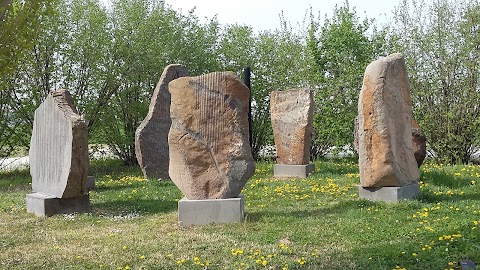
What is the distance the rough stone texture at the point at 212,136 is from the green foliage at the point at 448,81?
9.96m

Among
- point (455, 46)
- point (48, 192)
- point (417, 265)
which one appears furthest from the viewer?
point (455, 46)

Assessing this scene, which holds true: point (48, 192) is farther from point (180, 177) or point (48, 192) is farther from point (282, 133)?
point (282, 133)

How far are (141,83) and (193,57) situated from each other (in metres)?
1.91

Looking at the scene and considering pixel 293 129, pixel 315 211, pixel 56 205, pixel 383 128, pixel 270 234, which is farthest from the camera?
pixel 293 129

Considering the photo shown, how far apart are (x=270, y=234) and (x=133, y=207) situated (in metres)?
3.32

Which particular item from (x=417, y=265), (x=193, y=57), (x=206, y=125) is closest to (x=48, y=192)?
(x=206, y=125)

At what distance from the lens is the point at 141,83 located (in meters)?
17.7

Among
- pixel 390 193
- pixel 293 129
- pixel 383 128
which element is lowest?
pixel 390 193

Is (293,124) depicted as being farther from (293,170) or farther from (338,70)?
(338,70)

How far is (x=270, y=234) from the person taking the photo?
6.71m

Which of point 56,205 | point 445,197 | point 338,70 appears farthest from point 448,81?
point 56,205

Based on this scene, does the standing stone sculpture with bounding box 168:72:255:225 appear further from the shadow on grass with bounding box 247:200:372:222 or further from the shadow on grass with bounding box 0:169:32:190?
the shadow on grass with bounding box 0:169:32:190

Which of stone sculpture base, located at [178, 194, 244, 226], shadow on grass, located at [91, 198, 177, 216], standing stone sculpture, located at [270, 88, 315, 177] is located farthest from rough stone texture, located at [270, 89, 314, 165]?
stone sculpture base, located at [178, 194, 244, 226]

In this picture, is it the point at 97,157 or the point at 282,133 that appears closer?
the point at 282,133
